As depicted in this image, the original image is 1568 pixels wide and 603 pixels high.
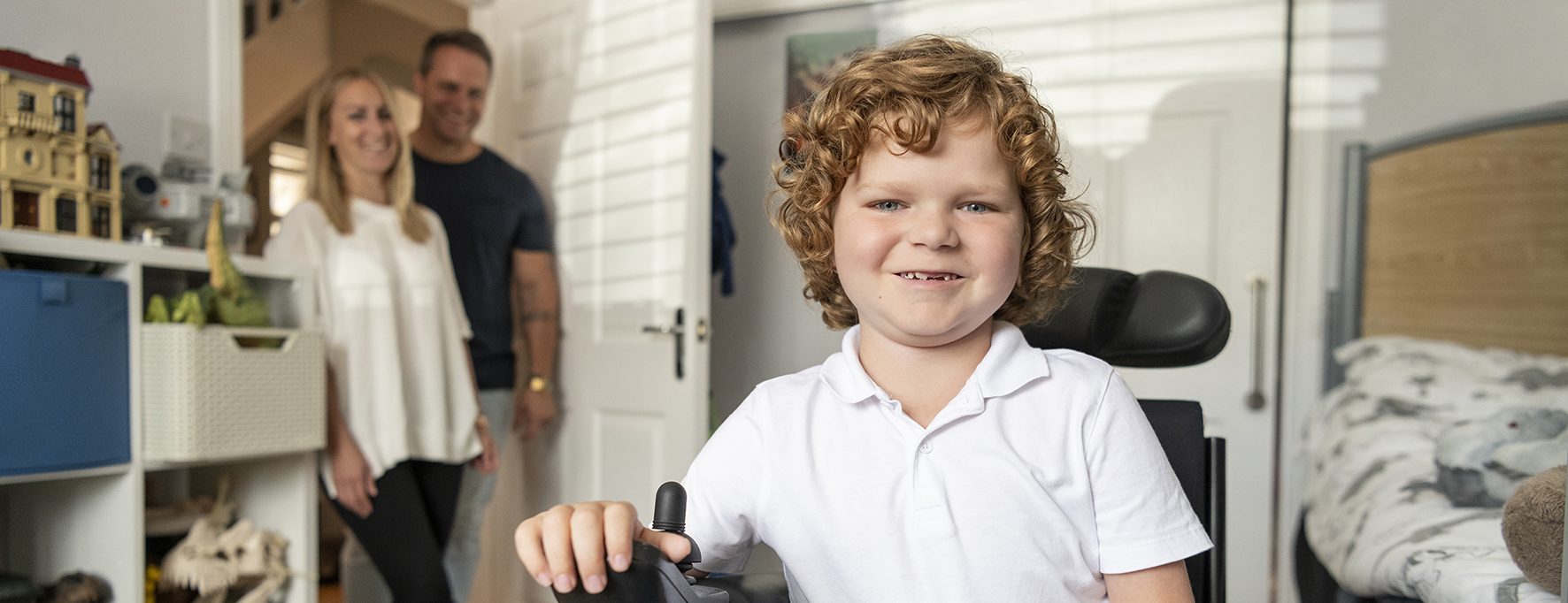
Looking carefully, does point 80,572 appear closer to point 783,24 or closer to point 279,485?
point 279,485

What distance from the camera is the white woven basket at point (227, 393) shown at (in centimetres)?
178

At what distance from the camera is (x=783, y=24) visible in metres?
3.39

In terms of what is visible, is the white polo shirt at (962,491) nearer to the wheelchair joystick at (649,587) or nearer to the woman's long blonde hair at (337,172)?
the wheelchair joystick at (649,587)

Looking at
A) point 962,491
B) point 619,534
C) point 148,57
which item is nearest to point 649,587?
point 619,534

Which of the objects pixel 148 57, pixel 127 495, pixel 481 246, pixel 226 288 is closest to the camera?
pixel 127 495

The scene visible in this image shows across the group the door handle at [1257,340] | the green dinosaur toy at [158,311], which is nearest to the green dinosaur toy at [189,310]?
the green dinosaur toy at [158,311]

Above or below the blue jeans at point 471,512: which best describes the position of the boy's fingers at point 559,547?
above

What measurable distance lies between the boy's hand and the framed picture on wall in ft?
9.04

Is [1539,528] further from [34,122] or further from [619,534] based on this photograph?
[34,122]

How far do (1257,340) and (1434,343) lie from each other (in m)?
0.42

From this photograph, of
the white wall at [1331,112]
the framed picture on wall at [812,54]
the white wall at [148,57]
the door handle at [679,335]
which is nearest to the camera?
the white wall at [148,57]

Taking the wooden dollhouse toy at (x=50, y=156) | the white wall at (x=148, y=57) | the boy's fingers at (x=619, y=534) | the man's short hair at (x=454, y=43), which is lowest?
the boy's fingers at (x=619, y=534)

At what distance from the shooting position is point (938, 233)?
0.76 meters

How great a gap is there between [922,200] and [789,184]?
0.51ft
